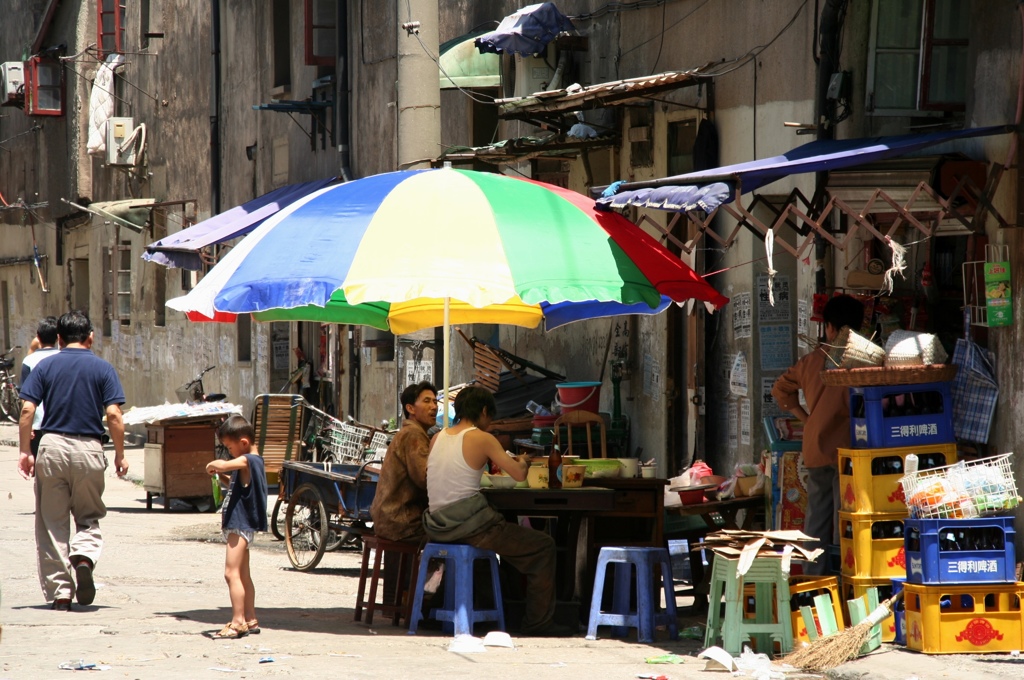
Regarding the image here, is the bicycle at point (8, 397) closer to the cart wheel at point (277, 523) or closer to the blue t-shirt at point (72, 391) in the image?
the cart wheel at point (277, 523)

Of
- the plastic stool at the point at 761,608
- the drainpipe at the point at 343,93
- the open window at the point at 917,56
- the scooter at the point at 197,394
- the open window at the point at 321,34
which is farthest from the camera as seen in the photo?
the open window at the point at 321,34

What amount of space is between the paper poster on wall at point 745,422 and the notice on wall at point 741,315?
0.59m

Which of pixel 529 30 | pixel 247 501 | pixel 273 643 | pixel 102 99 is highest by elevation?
pixel 102 99

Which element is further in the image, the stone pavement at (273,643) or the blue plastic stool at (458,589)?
the blue plastic stool at (458,589)

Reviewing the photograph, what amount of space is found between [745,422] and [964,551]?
4.71m

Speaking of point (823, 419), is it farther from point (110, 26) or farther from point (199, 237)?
point (110, 26)

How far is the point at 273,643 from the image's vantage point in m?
8.67

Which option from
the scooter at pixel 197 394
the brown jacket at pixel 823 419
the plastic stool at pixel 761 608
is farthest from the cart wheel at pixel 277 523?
the plastic stool at pixel 761 608

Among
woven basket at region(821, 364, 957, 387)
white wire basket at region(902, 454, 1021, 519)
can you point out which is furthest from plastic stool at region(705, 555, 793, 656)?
woven basket at region(821, 364, 957, 387)

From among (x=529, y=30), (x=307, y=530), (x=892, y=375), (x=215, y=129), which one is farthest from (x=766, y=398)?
(x=215, y=129)

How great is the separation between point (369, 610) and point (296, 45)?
1403 centimetres

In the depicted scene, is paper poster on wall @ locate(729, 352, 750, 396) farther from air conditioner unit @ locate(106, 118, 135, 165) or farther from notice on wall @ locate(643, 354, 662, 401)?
air conditioner unit @ locate(106, 118, 135, 165)

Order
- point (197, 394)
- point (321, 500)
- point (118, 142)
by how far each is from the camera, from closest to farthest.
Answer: point (321, 500) → point (197, 394) → point (118, 142)

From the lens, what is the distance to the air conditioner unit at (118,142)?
2791 cm
